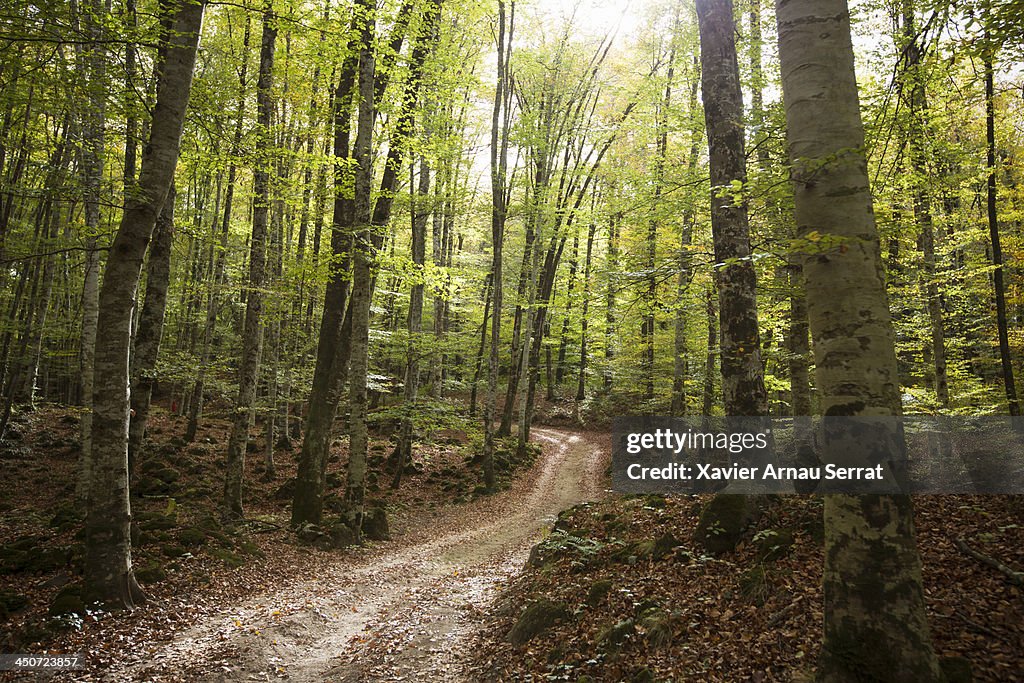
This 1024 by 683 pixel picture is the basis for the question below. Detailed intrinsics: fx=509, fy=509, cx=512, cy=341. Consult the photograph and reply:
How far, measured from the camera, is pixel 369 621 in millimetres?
7375

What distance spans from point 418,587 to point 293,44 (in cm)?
1638

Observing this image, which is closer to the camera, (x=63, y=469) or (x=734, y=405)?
(x=734, y=405)

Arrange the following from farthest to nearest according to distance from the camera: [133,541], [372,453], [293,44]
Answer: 1. [372,453]
2. [293,44]
3. [133,541]

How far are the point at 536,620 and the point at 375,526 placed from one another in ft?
22.5

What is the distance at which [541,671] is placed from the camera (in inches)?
201

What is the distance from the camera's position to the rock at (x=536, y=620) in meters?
5.88

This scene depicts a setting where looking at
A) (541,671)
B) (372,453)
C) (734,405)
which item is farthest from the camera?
(372,453)

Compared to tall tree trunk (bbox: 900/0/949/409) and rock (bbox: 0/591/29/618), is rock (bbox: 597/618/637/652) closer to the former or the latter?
rock (bbox: 0/591/29/618)

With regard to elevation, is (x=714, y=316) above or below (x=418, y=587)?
above

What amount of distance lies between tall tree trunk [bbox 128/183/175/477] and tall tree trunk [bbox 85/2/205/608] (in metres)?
3.02

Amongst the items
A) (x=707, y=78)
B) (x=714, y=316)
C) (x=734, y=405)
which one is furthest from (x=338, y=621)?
(x=714, y=316)

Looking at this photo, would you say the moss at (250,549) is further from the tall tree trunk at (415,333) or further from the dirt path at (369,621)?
the tall tree trunk at (415,333)

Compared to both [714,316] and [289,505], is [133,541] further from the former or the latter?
[714,316]

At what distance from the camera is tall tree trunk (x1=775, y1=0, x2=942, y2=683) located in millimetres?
2732
